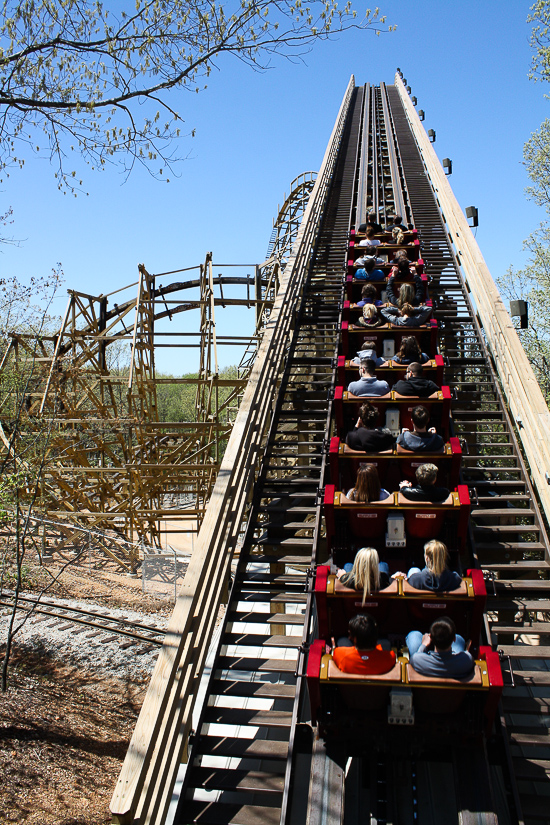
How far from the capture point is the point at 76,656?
10.8m

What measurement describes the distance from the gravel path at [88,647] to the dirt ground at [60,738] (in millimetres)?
145

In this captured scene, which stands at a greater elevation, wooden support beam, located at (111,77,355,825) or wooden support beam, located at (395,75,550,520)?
wooden support beam, located at (395,75,550,520)

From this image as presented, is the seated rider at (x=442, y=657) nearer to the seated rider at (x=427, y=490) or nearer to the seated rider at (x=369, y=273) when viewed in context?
the seated rider at (x=427, y=490)

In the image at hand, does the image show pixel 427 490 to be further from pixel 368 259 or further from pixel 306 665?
pixel 368 259

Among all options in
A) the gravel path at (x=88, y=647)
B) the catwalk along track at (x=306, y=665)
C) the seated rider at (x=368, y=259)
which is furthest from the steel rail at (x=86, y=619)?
the seated rider at (x=368, y=259)

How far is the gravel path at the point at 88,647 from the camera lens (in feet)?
34.6

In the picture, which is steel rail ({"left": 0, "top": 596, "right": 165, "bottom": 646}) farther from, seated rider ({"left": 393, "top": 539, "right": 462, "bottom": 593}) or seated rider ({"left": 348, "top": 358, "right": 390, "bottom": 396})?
seated rider ({"left": 393, "top": 539, "right": 462, "bottom": 593})

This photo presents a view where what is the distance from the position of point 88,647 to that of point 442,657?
9.01 m

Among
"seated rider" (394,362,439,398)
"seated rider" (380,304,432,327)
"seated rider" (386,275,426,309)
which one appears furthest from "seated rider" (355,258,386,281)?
"seated rider" (394,362,439,398)

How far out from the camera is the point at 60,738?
8.74 meters

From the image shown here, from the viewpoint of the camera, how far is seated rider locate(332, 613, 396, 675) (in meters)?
3.69

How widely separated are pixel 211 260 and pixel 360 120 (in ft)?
40.8

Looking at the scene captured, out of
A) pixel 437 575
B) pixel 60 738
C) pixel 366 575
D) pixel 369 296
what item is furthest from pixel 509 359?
pixel 60 738

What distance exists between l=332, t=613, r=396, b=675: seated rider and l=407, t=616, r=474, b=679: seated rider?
0.18 meters
